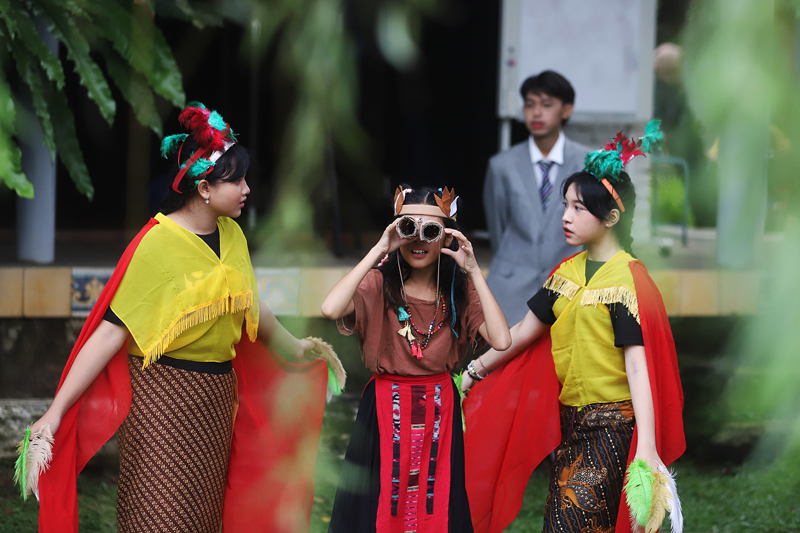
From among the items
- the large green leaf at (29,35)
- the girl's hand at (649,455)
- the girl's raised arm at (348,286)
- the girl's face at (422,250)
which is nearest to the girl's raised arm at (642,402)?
the girl's hand at (649,455)

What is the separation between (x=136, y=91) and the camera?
2.08 meters

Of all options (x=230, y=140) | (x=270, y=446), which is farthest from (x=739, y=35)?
(x=270, y=446)

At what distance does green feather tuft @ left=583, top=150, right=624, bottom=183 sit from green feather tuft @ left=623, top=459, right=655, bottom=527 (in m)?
0.76

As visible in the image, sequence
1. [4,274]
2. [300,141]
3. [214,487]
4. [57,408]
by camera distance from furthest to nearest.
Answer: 1. [4,274]
2. [214,487]
3. [57,408]
4. [300,141]

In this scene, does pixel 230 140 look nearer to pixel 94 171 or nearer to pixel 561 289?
pixel 561 289

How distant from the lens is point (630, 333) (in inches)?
86.7

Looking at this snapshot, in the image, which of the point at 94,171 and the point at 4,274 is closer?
the point at 4,274

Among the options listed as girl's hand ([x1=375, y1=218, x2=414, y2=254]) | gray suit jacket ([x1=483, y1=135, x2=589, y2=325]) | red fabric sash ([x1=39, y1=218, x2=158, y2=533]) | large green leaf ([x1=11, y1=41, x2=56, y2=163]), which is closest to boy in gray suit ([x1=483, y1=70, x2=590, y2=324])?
gray suit jacket ([x1=483, y1=135, x2=589, y2=325])

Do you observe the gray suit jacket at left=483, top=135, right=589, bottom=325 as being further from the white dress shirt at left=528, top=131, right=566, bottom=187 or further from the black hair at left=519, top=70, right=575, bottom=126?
the black hair at left=519, top=70, right=575, bottom=126

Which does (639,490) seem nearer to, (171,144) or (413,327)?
(413,327)

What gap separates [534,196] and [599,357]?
4.14ft

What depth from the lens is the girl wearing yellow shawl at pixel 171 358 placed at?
2.12 metres

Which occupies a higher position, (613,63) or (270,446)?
(613,63)

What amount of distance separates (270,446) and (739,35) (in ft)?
5.72
